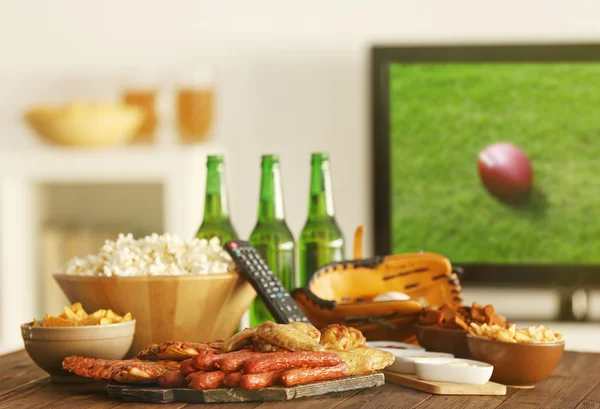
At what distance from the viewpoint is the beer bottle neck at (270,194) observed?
5.82 ft

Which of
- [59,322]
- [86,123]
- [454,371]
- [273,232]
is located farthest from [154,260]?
[86,123]

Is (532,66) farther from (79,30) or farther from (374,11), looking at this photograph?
(79,30)

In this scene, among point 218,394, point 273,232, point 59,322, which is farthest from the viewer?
point 273,232

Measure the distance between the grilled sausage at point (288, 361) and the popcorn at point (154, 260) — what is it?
33 centimetres

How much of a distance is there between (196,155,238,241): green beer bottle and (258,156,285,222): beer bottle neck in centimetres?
7

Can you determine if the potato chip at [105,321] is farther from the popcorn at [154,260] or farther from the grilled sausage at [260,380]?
the grilled sausage at [260,380]

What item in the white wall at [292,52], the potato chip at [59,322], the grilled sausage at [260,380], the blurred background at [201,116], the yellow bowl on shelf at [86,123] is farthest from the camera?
the white wall at [292,52]

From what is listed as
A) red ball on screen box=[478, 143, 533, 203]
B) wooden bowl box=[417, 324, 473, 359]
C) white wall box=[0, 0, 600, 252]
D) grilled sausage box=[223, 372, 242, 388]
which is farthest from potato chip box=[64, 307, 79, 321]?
red ball on screen box=[478, 143, 533, 203]

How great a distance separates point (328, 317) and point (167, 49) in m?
2.73

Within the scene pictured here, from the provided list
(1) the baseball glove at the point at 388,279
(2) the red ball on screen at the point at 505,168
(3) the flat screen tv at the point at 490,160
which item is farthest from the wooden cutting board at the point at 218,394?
(2) the red ball on screen at the point at 505,168

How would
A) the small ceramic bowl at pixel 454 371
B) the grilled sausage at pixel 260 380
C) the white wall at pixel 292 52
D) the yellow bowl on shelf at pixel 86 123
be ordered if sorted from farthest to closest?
the white wall at pixel 292 52 < the yellow bowl on shelf at pixel 86 123 < the small ceramic bowl at pixel 454 371 < the grilled sausage at pixel 260 380

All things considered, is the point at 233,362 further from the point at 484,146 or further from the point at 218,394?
the point at 484,146

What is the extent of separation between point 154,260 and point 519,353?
0.58 meters

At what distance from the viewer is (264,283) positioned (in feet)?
5.04
